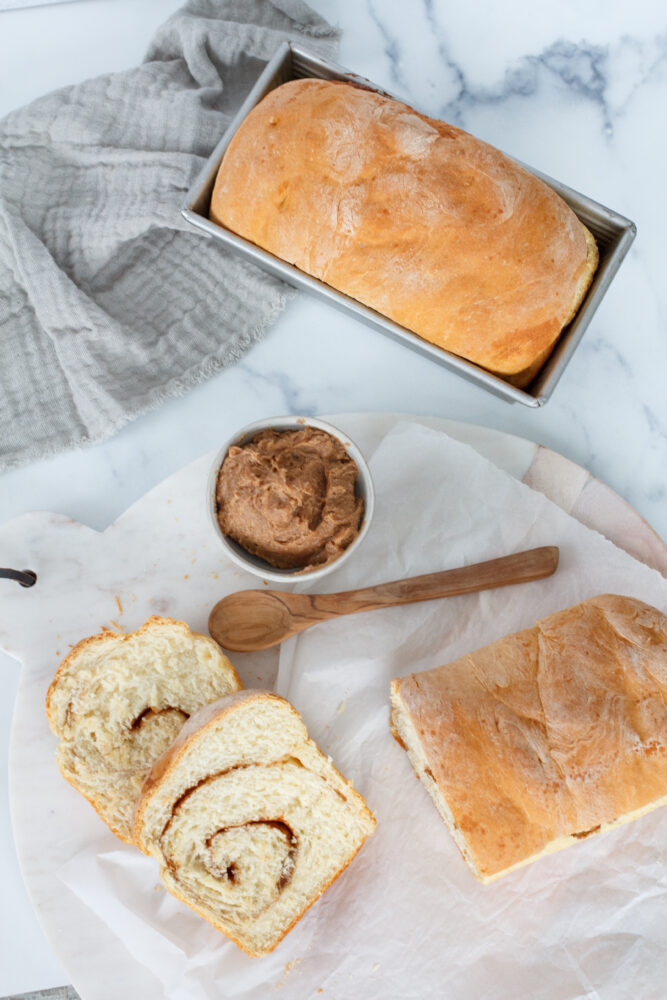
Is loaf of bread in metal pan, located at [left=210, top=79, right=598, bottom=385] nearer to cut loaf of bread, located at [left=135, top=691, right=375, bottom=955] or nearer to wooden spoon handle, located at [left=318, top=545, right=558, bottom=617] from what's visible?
wooden spoon handle, located at [left=318, top=545, right=558, bottom=617]

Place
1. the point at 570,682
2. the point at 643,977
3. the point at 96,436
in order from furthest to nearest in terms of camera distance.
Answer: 1. the point at 96,436
2. the point at 643,977
3. the point at 570,682

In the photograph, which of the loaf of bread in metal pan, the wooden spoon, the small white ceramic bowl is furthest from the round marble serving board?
the loaf of bread in metal pan

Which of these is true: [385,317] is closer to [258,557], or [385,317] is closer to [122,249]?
[258,557]

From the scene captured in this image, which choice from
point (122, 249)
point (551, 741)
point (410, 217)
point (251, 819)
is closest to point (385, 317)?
point (410, 217)

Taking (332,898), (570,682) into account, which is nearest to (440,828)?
(332,898)

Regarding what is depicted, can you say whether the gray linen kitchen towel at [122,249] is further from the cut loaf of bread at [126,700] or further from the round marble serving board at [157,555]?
the cut loaf of bread at [126,700]

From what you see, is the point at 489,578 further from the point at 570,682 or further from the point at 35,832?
the point at 35,832
